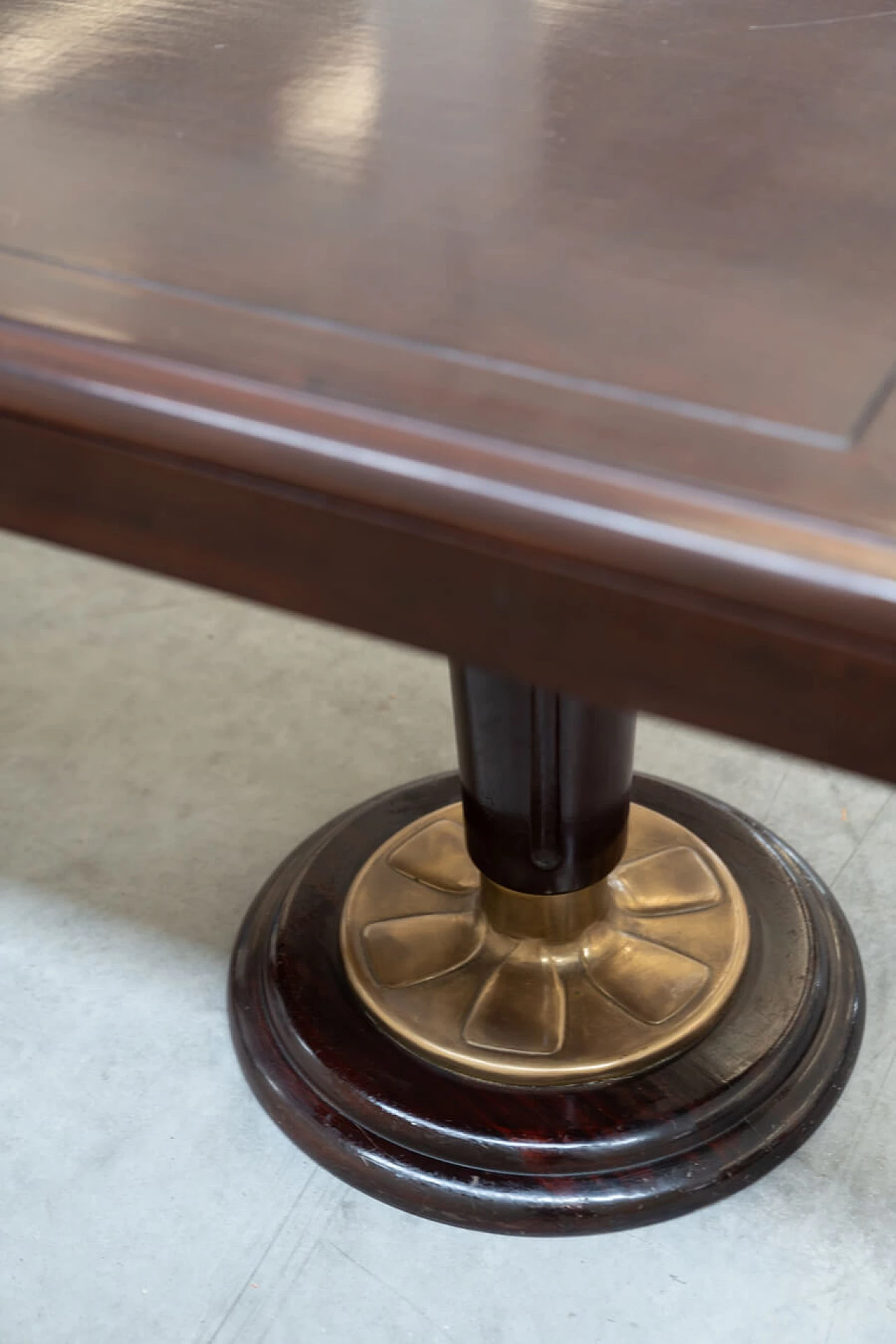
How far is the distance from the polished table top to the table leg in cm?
45

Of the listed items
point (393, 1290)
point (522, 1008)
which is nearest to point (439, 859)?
point (522, 1008)

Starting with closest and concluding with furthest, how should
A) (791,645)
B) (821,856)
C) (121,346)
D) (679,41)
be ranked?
(791,645), (121,346), (679,41), (821,856)

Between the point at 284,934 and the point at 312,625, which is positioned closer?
the point at 284,934

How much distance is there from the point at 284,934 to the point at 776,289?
3.02ft

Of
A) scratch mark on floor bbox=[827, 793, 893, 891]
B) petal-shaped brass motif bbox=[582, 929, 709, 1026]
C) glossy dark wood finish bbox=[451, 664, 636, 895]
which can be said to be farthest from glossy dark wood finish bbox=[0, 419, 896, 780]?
scratch mark on floor bbox=[827, 793, 893, 891]

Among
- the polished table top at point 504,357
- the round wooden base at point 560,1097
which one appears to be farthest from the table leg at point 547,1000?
the polished table top at point 504,357

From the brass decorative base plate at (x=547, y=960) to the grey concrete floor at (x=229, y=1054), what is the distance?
0.15m

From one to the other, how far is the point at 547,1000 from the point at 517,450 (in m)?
0.83

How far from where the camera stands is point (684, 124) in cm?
88

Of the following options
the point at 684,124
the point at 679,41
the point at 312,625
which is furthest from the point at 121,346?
the point at 312,625

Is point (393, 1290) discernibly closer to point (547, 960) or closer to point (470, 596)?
point (547, 960)

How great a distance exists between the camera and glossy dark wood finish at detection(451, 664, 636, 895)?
115 cm

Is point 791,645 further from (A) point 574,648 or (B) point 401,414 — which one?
(B) point 401,414

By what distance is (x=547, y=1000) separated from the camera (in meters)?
1.30
